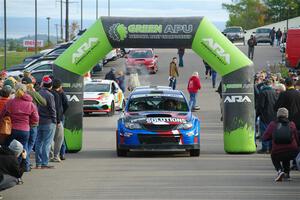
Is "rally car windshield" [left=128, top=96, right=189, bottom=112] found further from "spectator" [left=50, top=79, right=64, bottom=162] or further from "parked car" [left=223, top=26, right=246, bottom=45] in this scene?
"parked car" [left=223, top=26, right=246, bottom=45]

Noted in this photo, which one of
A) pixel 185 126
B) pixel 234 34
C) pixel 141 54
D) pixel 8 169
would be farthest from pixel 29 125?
pixel 234 34

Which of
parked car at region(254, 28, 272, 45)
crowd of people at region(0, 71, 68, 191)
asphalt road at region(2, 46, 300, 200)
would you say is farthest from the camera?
parked car at region(254, 28, 272, 45)

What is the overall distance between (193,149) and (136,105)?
1.84 meters

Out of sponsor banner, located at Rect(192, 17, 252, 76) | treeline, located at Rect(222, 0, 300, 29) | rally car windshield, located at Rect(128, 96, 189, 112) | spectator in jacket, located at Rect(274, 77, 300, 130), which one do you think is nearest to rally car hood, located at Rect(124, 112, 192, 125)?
rally car windshield, located at Rect(128, 96, 189, 112)

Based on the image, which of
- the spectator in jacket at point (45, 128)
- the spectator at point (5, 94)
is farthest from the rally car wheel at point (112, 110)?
the spectator at point (5, 94)

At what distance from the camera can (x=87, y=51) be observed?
2139 cm

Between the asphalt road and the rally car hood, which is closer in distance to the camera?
the asphalt road

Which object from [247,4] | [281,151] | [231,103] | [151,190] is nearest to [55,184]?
[151,190]

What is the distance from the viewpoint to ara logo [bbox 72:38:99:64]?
2133cm

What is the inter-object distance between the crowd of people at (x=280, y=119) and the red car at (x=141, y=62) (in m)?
32.4

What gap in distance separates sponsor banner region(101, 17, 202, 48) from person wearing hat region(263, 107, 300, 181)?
4.95m

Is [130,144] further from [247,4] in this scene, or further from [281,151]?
[247,4]

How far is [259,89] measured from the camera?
22.9 metres

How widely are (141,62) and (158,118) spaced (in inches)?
1460
